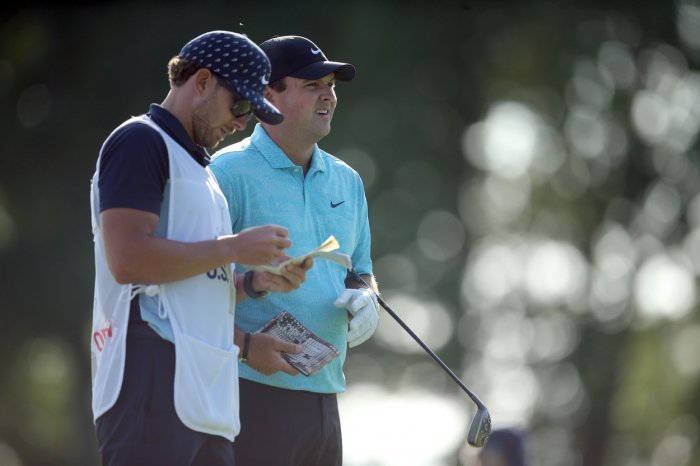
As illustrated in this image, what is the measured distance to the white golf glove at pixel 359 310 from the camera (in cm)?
671

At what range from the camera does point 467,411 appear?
24.2 metres

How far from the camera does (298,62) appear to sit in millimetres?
7098

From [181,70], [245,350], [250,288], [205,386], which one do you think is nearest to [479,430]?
[245,350]

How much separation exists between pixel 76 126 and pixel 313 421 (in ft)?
52.4

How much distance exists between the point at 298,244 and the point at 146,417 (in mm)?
1624

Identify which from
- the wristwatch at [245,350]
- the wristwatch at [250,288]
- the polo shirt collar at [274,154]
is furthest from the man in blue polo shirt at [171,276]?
the polo shirt collar at [274,154]

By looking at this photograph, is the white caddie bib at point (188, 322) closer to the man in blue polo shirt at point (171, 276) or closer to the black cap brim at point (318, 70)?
→ the man in blue polo shirt at point (171, 276)

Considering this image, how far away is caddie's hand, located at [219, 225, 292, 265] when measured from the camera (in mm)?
5363

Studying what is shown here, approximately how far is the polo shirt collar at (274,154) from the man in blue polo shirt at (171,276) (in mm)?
1200

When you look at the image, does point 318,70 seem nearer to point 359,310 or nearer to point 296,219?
point 296,219

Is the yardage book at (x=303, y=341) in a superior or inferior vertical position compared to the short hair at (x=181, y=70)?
inferior

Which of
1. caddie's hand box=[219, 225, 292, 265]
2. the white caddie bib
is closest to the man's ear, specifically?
the white caddie bib

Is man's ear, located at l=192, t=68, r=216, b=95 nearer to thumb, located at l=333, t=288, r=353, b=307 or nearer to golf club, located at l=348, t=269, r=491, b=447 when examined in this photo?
thumb, located at l=333, t=288, r=353, b=307

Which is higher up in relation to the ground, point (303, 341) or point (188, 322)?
point (188, 322)
